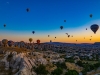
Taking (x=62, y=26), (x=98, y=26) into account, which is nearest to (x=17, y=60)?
(x=98, y=26)

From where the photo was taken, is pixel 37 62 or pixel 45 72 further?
pixel 37 62

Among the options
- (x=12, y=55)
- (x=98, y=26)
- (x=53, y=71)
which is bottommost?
(x=53, y=71)

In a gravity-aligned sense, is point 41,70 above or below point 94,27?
below

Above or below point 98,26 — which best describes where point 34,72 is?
below

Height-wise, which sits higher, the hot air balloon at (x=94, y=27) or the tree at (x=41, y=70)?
the hot air balloon at (x=94, y=27)

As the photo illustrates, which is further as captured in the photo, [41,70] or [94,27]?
[94,27]

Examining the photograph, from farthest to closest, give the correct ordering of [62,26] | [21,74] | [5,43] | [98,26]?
[5,43] < [62,26] < [98,26] < [21,74]

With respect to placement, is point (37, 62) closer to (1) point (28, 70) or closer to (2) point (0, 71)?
(1) point (28, 70)

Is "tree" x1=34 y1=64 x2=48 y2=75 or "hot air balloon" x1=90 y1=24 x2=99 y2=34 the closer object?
"tree" x1=34 y1=64 x2=48 y2=75

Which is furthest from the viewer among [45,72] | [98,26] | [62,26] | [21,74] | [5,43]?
[5,43]

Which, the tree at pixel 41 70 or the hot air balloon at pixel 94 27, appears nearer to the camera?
the tree at pixel 41 70

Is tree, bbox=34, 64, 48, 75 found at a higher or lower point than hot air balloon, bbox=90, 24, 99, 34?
lower
